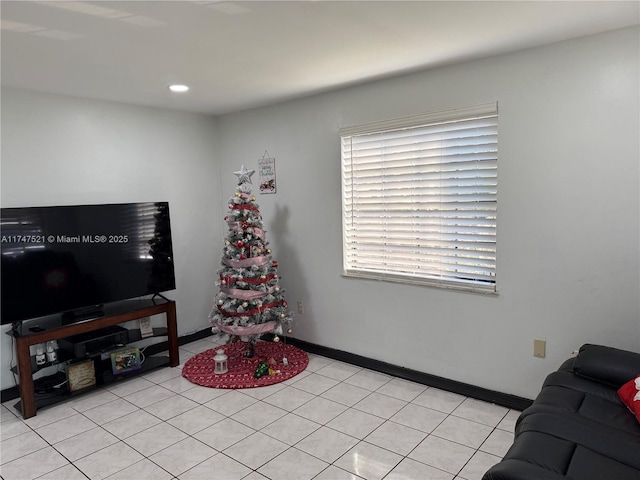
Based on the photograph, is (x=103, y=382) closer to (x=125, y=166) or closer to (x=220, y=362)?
(x=220, y=362)

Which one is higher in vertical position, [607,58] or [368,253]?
[607,58]

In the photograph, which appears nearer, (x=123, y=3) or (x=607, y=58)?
(x=123, y=3)

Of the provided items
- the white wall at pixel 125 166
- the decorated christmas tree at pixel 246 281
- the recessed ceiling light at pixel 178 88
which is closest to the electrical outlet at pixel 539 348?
the decorated christmas tree at pixel 246 281

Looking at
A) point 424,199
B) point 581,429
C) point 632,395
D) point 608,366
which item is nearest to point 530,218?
point 424,199

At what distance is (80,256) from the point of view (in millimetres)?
3465

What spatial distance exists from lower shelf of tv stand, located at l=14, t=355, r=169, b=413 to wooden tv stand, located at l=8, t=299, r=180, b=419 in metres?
0.08

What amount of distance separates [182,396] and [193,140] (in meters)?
2.62

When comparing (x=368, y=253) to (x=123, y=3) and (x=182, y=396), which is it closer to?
(x=182, y=396)

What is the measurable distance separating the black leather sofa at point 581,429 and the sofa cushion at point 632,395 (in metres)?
0.03

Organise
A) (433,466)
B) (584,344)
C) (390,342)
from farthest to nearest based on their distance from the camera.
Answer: (390,342)
(584,344)
(433,466)

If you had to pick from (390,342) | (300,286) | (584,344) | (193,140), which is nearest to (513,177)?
(584,344)

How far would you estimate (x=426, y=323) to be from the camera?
3430mm

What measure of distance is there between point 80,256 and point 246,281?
4.40 ft

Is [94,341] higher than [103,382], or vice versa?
[94,341]
